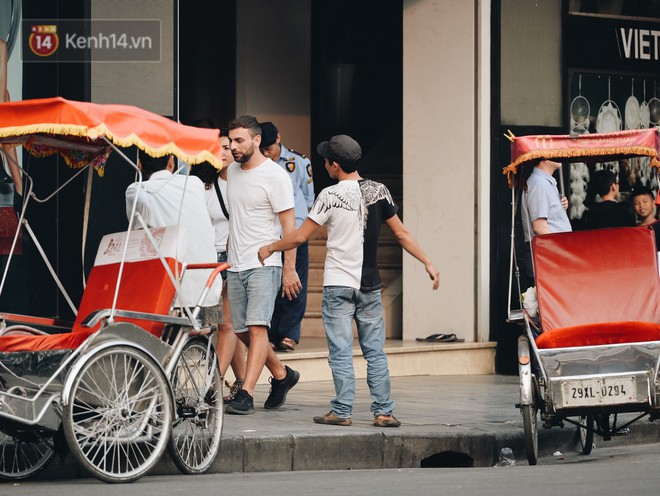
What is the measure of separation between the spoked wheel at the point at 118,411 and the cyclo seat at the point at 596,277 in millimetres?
3042

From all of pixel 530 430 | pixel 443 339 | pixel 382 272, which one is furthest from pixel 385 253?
pixel 530 430

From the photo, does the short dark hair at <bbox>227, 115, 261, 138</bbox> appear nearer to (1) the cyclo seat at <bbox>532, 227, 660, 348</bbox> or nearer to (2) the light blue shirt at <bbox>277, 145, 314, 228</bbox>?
(1) the cyclo seat at <bbox>532, 227, 660, 348</bbox>

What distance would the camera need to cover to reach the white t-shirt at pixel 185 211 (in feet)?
29.6

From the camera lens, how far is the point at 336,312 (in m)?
9.23

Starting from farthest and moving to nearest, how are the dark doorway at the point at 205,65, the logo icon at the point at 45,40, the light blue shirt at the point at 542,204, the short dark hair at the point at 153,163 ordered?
1. the dark doorway at the point at 205,65
2. the logo icon at the point at 45,40
3. the light blue shirt at the point at 542,204
4. the short dark hair at the point at 153,163

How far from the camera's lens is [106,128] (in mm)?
7590

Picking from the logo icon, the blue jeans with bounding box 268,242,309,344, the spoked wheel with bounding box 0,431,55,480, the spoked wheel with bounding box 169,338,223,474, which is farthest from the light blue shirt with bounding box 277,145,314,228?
the spoked wheel with bounding box 0,431,55,480

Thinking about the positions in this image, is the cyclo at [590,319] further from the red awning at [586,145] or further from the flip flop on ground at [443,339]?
the flip flop on ground at [443,339]

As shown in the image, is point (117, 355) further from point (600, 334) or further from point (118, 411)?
point (600, 334)

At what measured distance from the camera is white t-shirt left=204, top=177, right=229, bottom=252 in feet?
35.1

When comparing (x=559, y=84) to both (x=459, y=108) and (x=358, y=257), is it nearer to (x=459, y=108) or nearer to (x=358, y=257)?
(x=459, y=108)

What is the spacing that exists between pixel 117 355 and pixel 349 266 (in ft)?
7.13

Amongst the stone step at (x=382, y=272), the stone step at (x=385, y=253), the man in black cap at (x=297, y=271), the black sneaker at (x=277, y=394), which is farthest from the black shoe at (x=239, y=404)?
the stone step at (x=385, y=253)

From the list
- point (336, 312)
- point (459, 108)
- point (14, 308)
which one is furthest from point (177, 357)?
point (459, 108)
